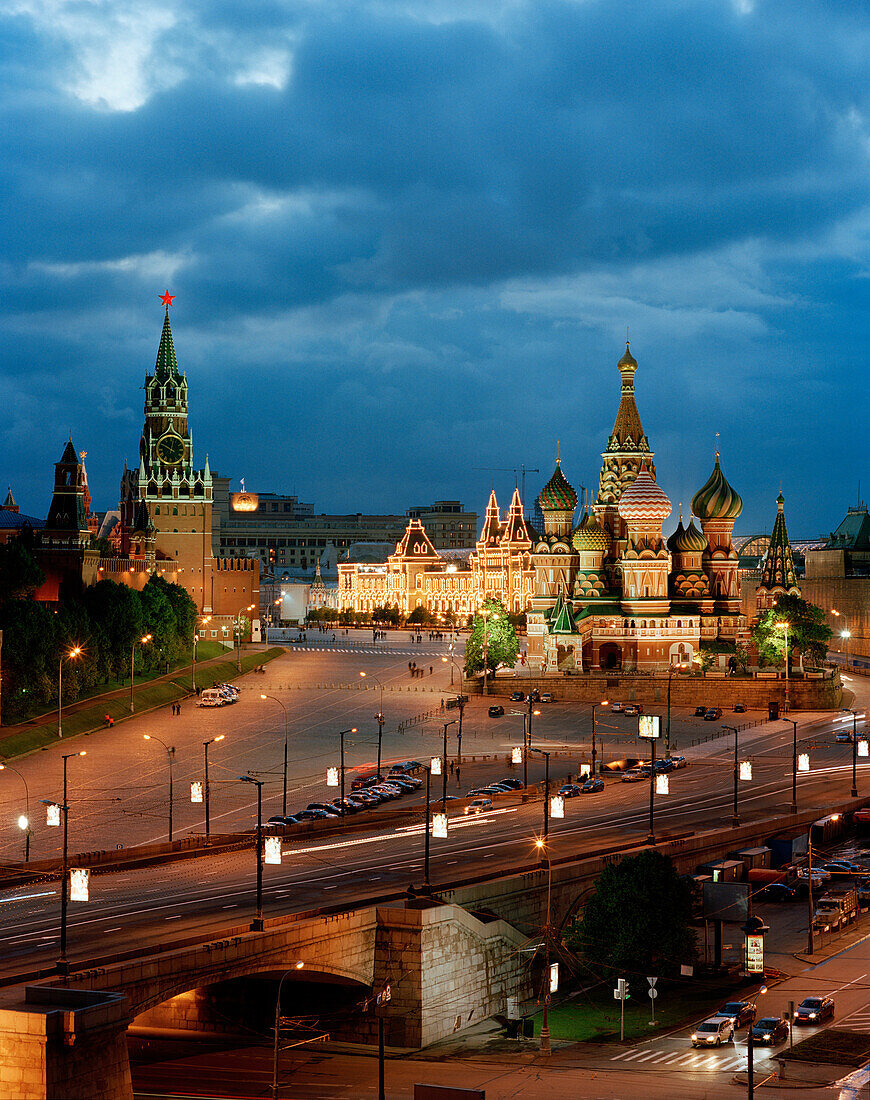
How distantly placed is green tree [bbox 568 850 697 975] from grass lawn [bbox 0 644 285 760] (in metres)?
42.6

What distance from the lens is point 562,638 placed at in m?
136

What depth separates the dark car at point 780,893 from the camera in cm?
7175

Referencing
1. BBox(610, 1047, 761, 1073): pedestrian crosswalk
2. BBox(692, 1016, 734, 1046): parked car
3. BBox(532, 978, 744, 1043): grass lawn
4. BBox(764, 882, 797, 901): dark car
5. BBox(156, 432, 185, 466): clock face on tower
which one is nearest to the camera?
BBox(610, 1047, 761, 1073): pedestrian crosswalk

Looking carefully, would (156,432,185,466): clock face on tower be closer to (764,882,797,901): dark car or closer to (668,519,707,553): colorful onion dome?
(668,519,707,553): colorful onion dome

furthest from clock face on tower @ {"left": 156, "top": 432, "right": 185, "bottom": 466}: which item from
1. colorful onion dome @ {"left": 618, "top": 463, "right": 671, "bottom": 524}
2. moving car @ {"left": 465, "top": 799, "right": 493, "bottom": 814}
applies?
moving car @ {"left": 465, "top": 799, "right": 493, "bottom": 814}

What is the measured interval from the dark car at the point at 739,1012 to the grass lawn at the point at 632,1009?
75.8 inches

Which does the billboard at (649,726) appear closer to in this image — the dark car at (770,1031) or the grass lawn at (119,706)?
the grass lawn at (119,706)

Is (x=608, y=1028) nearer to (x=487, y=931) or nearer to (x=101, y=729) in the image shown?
(x=487, y=931)

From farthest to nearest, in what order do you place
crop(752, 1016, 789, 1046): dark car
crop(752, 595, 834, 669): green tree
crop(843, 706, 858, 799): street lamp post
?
crop(752, 595, 834, 669): green tree
crop(843, 706, 858, 799): street lamp post
crop(752, 1016, 789, 1046): dark car

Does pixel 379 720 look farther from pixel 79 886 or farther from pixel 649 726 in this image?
pixel 79 886

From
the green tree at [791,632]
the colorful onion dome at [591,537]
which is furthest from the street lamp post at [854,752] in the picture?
the colorful onion dome at [591,537]

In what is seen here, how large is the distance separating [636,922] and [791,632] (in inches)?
2733

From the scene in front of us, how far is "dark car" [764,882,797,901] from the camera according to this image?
71.8 metres

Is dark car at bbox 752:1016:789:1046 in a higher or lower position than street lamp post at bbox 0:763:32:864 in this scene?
lower
